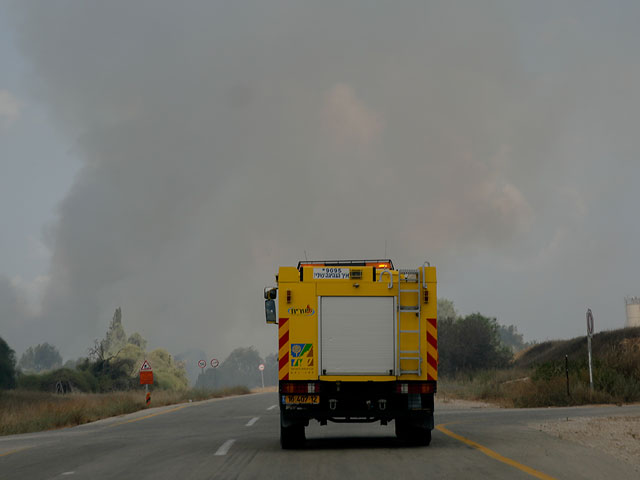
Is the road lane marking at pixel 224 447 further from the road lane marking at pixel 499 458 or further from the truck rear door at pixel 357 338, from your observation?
the road lane marking at pixel 499 458

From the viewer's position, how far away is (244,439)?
1622cm

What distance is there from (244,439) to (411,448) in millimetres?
4172

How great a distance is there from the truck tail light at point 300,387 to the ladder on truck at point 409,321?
4.72ft

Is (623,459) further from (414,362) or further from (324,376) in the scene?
(324,376)

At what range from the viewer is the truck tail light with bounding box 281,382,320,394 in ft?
43.5

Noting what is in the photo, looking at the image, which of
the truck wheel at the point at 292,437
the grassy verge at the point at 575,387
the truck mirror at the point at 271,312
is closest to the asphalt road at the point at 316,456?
the truck wheel at the point at 292,437

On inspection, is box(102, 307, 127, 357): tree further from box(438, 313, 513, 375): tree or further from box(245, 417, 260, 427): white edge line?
box(245, 417, 260, 427): white edge line

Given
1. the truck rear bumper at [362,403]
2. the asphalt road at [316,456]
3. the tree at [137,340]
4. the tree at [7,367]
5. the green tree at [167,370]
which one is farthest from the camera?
the tree at [137,340]

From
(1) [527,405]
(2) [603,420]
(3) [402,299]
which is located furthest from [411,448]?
(1) [527,405]

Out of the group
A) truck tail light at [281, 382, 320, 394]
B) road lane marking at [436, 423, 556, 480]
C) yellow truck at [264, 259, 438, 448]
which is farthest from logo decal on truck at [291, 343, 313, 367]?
road lane marking at [436, 423, 556, 480]

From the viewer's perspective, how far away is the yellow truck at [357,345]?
13.3m

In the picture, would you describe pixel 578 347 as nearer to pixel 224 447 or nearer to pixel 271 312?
pixel 224 447

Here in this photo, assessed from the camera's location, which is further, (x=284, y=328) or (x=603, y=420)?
(x=603, y=420)

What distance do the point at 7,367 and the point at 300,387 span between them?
74.4 metres
